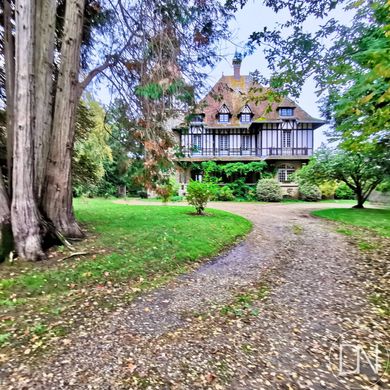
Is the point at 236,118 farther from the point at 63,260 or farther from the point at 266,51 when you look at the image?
the point at 63,260

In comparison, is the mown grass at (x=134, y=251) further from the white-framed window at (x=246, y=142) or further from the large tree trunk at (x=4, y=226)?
the white-framed window at (x=246, y=142)

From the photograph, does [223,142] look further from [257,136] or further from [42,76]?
[42,76]

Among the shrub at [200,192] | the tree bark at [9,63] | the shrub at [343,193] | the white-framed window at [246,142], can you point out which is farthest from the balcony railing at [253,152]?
the tree bark at [9,63]

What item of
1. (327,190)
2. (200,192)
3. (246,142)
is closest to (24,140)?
(200,192)

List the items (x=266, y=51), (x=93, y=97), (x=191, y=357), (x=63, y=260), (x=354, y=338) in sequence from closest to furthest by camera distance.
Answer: (x=191, y=357) < (x=354, y=338) < (x=63, y=260) < (x=266, y=51) < (x=93, y=97)

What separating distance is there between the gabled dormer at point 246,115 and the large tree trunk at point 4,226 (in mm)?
25277

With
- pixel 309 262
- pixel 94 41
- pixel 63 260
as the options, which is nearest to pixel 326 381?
pixel 309 262

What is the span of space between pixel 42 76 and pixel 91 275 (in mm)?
4189

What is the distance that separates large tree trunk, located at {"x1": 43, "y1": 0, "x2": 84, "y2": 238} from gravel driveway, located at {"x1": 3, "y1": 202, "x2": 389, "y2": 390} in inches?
127

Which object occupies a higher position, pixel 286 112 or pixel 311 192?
pixel 286 112

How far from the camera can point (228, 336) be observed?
315 centimetres

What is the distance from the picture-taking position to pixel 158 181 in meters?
6.44

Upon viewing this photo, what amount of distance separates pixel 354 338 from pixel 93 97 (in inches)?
389

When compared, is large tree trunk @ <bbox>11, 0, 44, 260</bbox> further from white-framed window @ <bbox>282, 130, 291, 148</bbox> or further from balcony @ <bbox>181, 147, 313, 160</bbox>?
white-framed window @ <bbox>282, 130, 291, 148</bbox>
